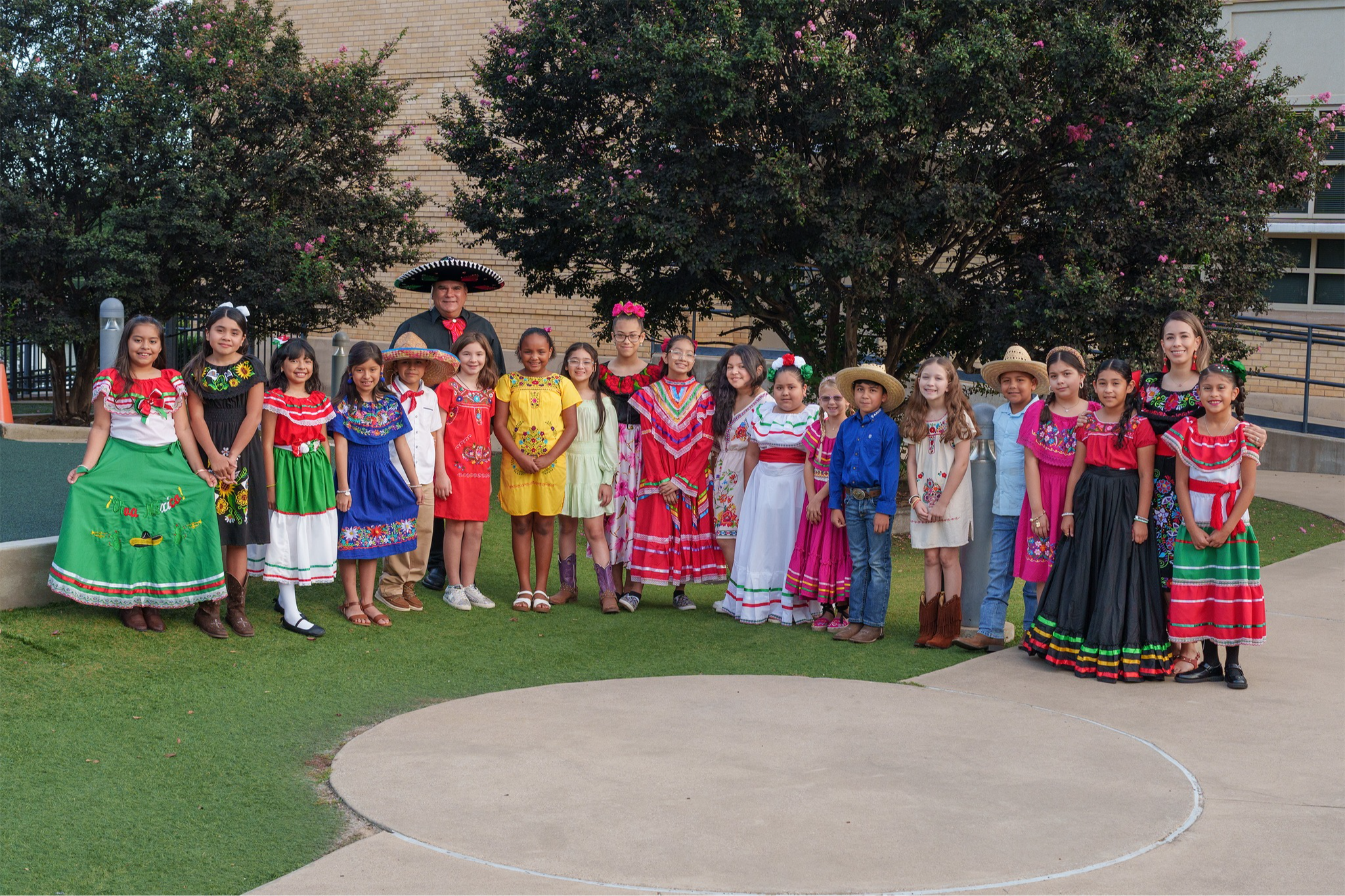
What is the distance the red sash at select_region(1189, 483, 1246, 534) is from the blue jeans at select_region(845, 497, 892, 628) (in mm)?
1678

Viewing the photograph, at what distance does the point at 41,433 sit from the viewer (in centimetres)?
1423

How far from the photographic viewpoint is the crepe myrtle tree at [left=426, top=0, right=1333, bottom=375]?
9.84 metres

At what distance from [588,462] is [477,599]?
3.55 feet

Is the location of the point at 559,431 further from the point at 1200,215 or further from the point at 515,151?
the point at 1200,215

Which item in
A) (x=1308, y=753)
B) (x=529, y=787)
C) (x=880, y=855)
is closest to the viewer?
(x=880, y=855)

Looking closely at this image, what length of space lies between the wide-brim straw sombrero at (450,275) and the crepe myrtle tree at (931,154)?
2.15m

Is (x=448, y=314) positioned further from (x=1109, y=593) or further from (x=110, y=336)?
(x=1109, y=593)

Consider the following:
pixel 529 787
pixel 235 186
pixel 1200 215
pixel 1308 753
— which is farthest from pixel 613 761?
pixel 235 186

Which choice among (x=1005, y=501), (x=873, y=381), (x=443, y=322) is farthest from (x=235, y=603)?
(x=1005, y=501)

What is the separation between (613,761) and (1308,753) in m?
2.82

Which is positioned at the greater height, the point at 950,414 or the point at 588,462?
the point at 950,414

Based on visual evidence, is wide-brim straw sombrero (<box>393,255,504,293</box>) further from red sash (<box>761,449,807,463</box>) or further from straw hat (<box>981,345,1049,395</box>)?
straw hat (<box>981,345,1049,395</box>)

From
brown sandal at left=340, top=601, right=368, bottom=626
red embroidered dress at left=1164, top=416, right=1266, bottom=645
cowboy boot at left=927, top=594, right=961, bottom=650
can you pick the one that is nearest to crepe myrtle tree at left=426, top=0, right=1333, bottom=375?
cowboy boot at left=927, top=594, right=961, bottom=650

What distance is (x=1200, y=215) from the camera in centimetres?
1027
